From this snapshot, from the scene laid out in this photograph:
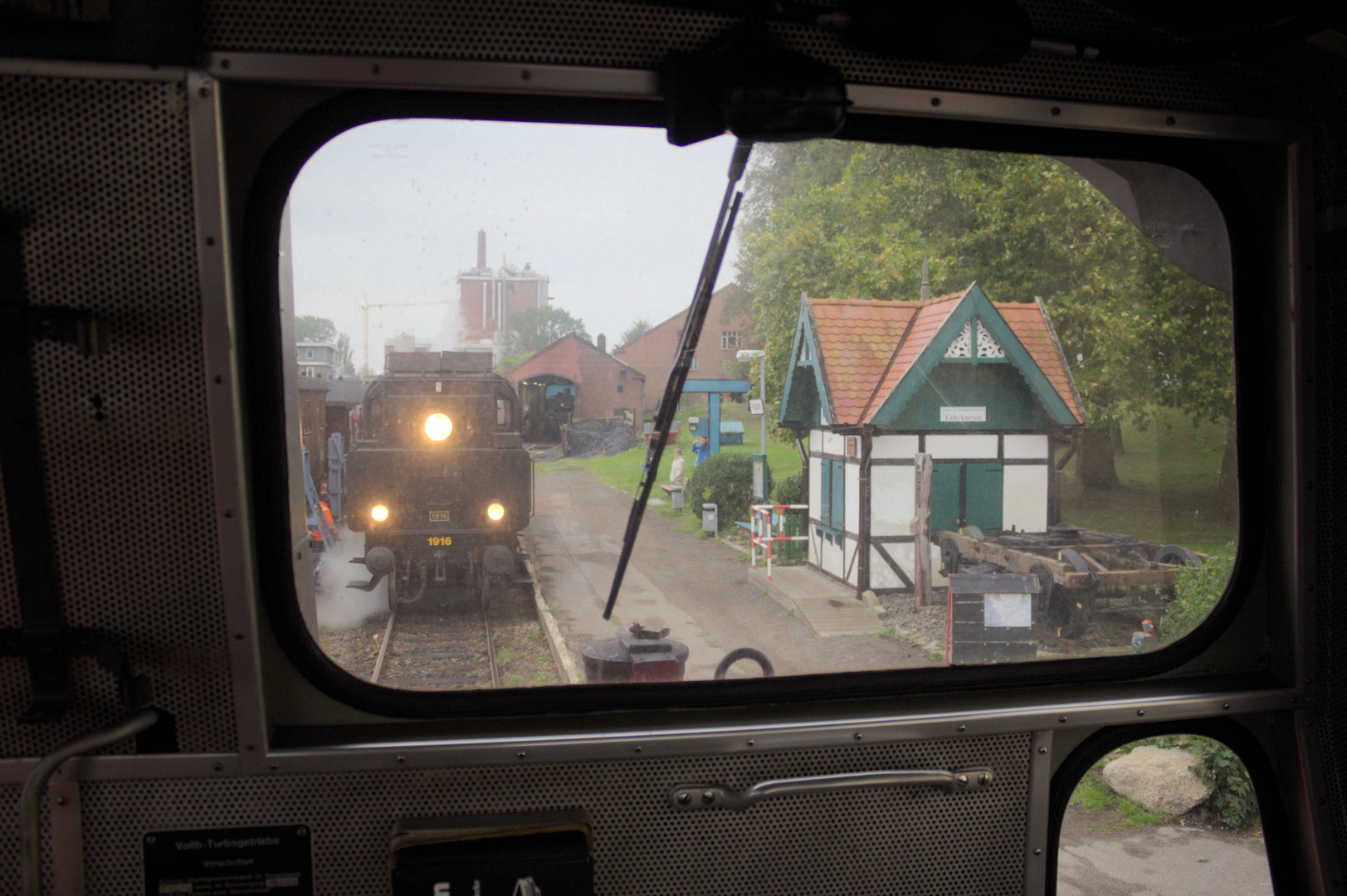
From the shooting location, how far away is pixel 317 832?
1653 millimetres

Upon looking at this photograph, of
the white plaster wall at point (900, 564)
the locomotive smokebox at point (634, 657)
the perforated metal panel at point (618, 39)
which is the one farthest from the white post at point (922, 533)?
the perforated metal panel at point (618, 39)

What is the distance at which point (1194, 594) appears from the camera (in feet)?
6.75

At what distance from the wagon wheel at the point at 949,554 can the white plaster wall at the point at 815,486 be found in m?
0.30

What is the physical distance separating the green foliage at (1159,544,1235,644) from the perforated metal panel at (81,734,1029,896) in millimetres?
527

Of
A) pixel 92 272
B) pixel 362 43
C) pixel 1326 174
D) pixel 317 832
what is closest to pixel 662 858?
pixel 317 832

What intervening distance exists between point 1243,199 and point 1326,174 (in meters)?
0.17

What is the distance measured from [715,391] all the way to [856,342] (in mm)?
360

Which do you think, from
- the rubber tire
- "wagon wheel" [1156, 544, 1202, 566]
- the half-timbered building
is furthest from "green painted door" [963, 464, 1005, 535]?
the rubber tire

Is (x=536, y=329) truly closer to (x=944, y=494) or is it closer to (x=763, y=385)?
(x=763, y=385)

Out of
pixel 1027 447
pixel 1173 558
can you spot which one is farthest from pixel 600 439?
pixel 1173 558

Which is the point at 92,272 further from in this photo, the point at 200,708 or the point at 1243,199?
the point at 1243,199

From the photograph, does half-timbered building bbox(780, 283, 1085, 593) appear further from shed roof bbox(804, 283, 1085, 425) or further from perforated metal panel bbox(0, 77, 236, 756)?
perforated metal panel bbox(0, 77, 236, 756)

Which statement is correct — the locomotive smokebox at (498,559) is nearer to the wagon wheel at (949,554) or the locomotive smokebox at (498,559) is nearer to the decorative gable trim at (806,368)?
the decorative gable trim at (806,368)

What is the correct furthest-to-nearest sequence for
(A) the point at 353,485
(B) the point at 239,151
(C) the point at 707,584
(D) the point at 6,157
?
(C) the point at 707,584
(A) the point at 353,485
(B) the point at 239,151
(D) the point at 6,157
